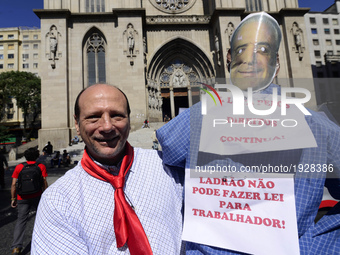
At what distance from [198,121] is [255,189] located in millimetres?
485

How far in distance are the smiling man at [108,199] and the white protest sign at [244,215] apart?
22 centimetres

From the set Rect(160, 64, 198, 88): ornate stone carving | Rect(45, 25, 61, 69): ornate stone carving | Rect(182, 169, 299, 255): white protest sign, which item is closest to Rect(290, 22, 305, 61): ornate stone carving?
Rect(160, 64, 198, 88): ornate stone carving

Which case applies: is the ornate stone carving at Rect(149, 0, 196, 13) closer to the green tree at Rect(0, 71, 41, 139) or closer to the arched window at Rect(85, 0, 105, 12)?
the arched window at Rect(85, 0, 105, 12)

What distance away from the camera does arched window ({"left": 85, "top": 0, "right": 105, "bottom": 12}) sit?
58.3 feet

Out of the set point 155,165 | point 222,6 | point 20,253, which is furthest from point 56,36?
point 155,165

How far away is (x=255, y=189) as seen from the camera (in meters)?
1.12

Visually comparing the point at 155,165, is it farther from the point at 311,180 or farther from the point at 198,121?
the point at 311,180

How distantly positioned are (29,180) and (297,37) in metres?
20.6

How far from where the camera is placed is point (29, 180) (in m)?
3.59

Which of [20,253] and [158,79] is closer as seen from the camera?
[20,253]

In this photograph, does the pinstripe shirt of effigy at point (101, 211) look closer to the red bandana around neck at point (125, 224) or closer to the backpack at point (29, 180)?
the red bandana around neck at point (125, 224)

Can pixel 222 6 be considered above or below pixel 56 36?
above

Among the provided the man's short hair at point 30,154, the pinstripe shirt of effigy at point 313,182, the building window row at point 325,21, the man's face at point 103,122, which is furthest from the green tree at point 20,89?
the building window row at point 325,21

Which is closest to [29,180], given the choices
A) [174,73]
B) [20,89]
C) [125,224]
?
[125,224]
